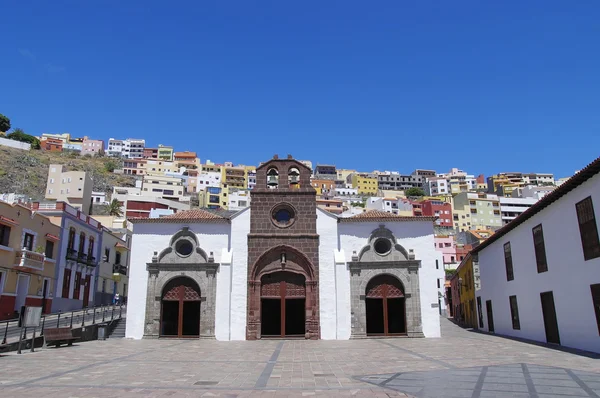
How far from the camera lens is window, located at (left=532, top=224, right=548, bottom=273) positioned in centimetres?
1825

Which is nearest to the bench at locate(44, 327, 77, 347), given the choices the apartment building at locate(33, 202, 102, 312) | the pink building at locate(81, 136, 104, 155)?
the apartment building at locate(33, 202, 102, 312)

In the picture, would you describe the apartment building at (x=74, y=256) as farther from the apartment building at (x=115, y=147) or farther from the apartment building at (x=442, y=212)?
the apartment building at (x=115, y=147)

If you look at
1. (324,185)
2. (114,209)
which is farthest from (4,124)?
(324,185)

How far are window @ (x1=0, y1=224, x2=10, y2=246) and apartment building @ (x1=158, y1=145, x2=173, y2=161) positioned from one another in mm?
114050

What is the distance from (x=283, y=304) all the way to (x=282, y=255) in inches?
102

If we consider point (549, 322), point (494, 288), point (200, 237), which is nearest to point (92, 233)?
point (200, 237)

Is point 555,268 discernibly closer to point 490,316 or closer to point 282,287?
point 490,316

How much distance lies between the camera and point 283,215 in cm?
2475

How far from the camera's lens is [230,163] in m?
143

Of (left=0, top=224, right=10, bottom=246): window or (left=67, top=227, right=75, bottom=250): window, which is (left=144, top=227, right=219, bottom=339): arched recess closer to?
(left=0, top=224, right=10, bottom=246): window

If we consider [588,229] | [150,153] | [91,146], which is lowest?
[588,229]

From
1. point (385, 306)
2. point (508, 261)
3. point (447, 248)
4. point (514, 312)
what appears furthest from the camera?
point (447, 248)

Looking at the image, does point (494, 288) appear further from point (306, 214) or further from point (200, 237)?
point (200, 237)

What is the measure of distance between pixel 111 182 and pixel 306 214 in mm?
93874
